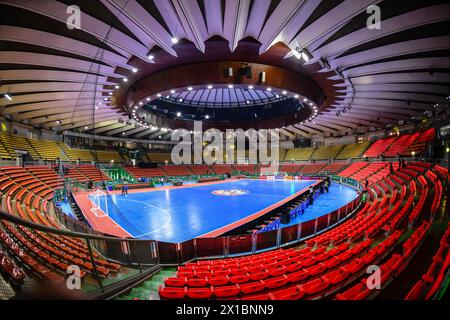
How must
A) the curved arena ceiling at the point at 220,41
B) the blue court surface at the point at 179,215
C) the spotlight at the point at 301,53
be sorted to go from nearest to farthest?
1. the curved arena ceiling at the point at 220,41
2. the spotlight at the point at 301,53
3. the blue court surface at the point at 179,215

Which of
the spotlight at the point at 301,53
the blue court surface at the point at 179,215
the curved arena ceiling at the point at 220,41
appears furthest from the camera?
the blue court surface at the point at 179,215

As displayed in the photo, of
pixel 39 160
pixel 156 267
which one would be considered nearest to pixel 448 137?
pixel 156 267

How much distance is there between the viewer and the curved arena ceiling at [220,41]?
20.1 ft

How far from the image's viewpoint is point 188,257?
7160mm

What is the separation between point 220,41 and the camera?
8133 millimetres

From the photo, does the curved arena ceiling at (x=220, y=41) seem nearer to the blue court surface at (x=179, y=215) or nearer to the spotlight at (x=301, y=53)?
the spotlight at (x=301, y=53)

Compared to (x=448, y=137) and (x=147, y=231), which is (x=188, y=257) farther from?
(x=448, y=137)

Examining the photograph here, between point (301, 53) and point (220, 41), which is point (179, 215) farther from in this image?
point (301, 53)

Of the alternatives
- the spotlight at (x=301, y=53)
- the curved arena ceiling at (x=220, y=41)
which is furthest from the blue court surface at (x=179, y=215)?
the spotlight at (x=301, y=53)

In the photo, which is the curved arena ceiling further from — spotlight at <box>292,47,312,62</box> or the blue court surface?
the blue court surface

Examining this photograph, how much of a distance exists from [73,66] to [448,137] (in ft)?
81.8

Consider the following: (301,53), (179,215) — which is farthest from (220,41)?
(179,215)

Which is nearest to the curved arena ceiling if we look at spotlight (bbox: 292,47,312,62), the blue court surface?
spotlight (bbox: 292,47,312,62)
